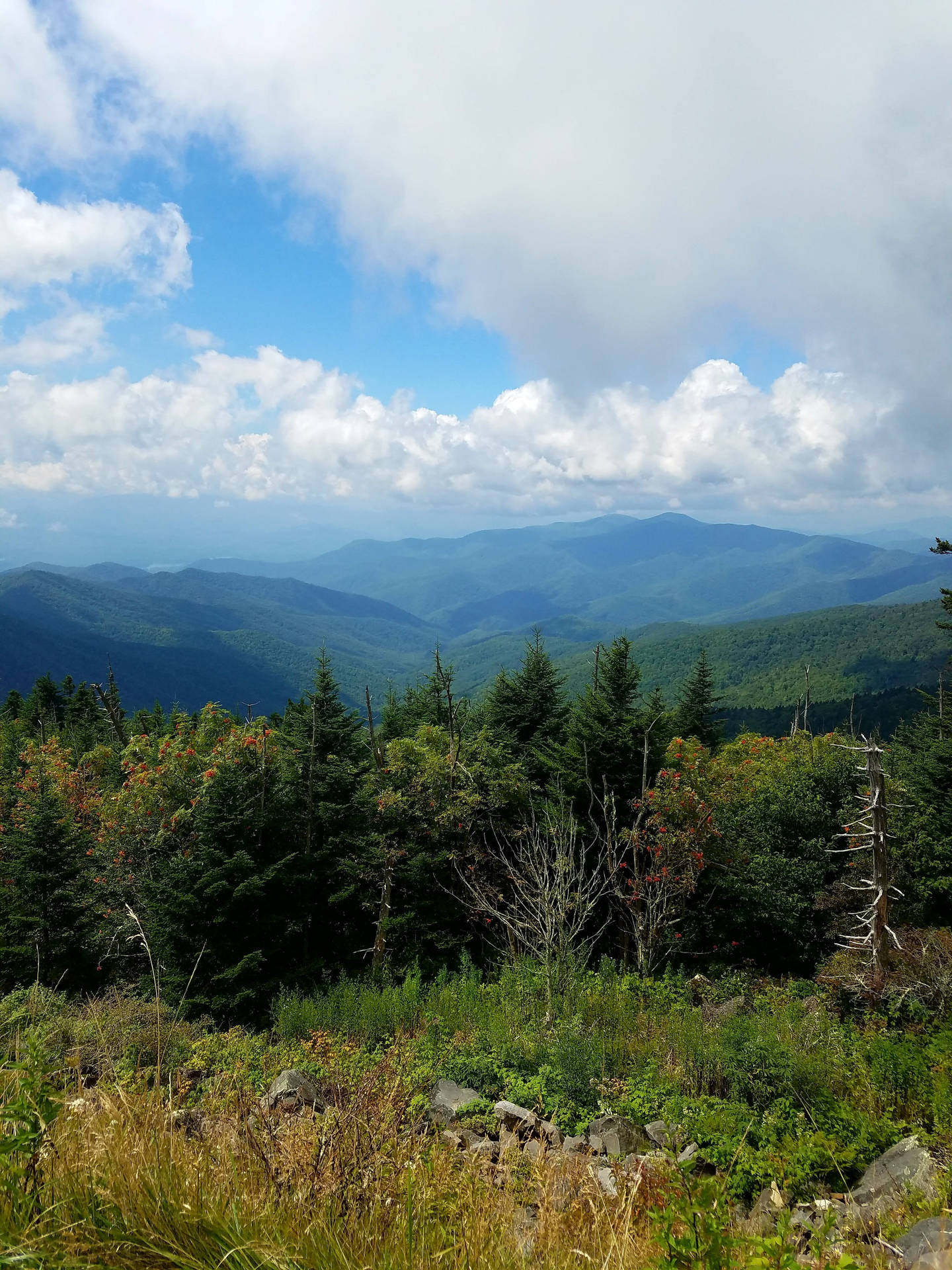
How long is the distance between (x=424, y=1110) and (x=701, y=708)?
37.2 metres

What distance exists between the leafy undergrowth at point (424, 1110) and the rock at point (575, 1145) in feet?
2.10

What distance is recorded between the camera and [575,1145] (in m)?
6.50

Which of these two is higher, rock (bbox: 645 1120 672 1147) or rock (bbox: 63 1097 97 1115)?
rock (bbox: 63 1097 97 1115)

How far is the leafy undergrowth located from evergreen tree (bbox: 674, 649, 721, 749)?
26118 mm

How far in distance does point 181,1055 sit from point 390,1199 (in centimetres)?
877

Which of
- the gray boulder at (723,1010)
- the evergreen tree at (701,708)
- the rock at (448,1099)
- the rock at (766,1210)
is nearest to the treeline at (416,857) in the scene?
the gray boulder at (723,1010)

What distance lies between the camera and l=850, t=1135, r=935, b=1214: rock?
17.6 feet

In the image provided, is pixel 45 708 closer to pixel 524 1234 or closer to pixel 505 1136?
pixel 505 1136

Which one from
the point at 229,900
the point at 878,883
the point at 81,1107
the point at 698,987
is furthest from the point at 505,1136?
the point at 229,900

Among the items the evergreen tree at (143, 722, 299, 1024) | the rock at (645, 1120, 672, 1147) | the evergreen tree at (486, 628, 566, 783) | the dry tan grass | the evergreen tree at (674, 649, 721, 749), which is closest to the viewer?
the dry tan grass

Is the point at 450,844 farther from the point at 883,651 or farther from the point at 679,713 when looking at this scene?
the point at 883,651

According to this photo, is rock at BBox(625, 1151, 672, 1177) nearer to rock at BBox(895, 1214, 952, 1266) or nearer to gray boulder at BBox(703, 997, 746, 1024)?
rock at BBox(895, 1214, 952, 1266)

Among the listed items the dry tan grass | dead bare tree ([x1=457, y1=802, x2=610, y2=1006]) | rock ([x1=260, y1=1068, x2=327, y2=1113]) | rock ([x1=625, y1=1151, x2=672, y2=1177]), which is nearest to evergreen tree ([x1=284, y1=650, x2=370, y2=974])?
dead bare tree ([x1=457, y1=802, x2=610, y2=1006])

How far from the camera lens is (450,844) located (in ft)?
57.6
